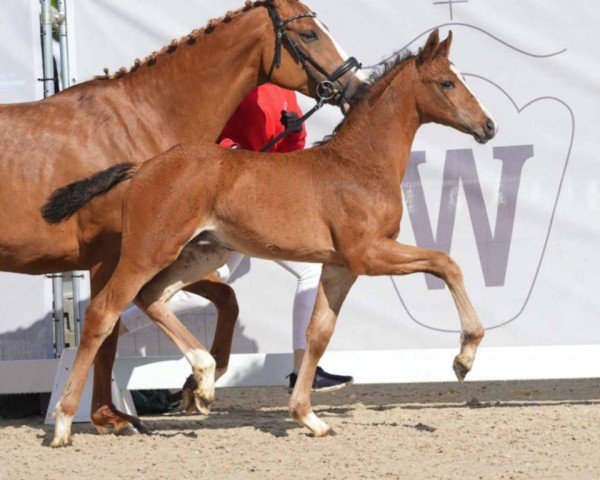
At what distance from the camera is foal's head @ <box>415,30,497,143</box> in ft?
18.1

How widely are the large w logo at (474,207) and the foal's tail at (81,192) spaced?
193 cm

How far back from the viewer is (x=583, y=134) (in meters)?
6.73

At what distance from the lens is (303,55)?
19.1ft

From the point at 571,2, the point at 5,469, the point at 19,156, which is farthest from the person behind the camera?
the point at 571,2

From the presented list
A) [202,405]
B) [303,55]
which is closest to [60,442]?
[202,405]

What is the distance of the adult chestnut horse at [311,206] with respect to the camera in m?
5.31

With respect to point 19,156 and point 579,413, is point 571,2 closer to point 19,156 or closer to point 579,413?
point 579,413

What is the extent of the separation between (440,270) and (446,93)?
2.75ft

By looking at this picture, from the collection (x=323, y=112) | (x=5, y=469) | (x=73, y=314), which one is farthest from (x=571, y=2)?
(x=5, y=469)

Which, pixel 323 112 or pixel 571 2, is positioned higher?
pixel 571 2

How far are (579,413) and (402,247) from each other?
1.56 meters

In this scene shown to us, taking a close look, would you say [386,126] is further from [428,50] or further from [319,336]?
[319,336]

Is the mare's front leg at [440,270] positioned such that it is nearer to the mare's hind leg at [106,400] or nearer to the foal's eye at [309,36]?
the foal's eye at [309,36]

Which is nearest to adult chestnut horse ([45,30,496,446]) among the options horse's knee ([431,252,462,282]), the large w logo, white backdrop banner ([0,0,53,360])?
horse's knee ([431,252,462,282])
